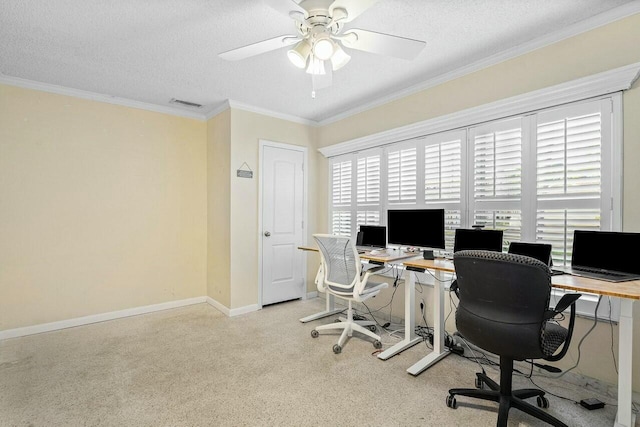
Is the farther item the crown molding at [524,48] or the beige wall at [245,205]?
the beige wall at [245,205]

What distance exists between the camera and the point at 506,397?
1775 millimetres

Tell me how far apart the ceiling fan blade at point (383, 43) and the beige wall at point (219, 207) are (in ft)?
7.69

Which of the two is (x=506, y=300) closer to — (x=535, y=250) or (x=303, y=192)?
(x=535, y=250)

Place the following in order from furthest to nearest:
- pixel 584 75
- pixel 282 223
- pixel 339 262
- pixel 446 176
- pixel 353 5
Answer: pixel 282 223 → pixel 446 176 → pixel 339 262 → pixel 584 75 → pixel 353 5

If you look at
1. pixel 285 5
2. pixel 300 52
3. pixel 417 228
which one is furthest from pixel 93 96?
pixel 417 228

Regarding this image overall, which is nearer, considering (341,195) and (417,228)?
(417,228)

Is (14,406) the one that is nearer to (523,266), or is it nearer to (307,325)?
(307,325)

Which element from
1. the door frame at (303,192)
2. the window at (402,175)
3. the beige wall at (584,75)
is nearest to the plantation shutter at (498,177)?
the beige wall at (584,75)

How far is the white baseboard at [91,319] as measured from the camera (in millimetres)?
3148

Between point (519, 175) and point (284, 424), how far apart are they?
256 centimetres

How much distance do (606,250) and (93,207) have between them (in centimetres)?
481

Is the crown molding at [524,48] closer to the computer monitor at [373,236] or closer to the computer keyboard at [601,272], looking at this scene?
the computer monitor at [373,236]

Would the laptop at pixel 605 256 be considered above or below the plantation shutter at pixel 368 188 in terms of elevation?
below

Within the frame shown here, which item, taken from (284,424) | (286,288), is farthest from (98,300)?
(284,424)
